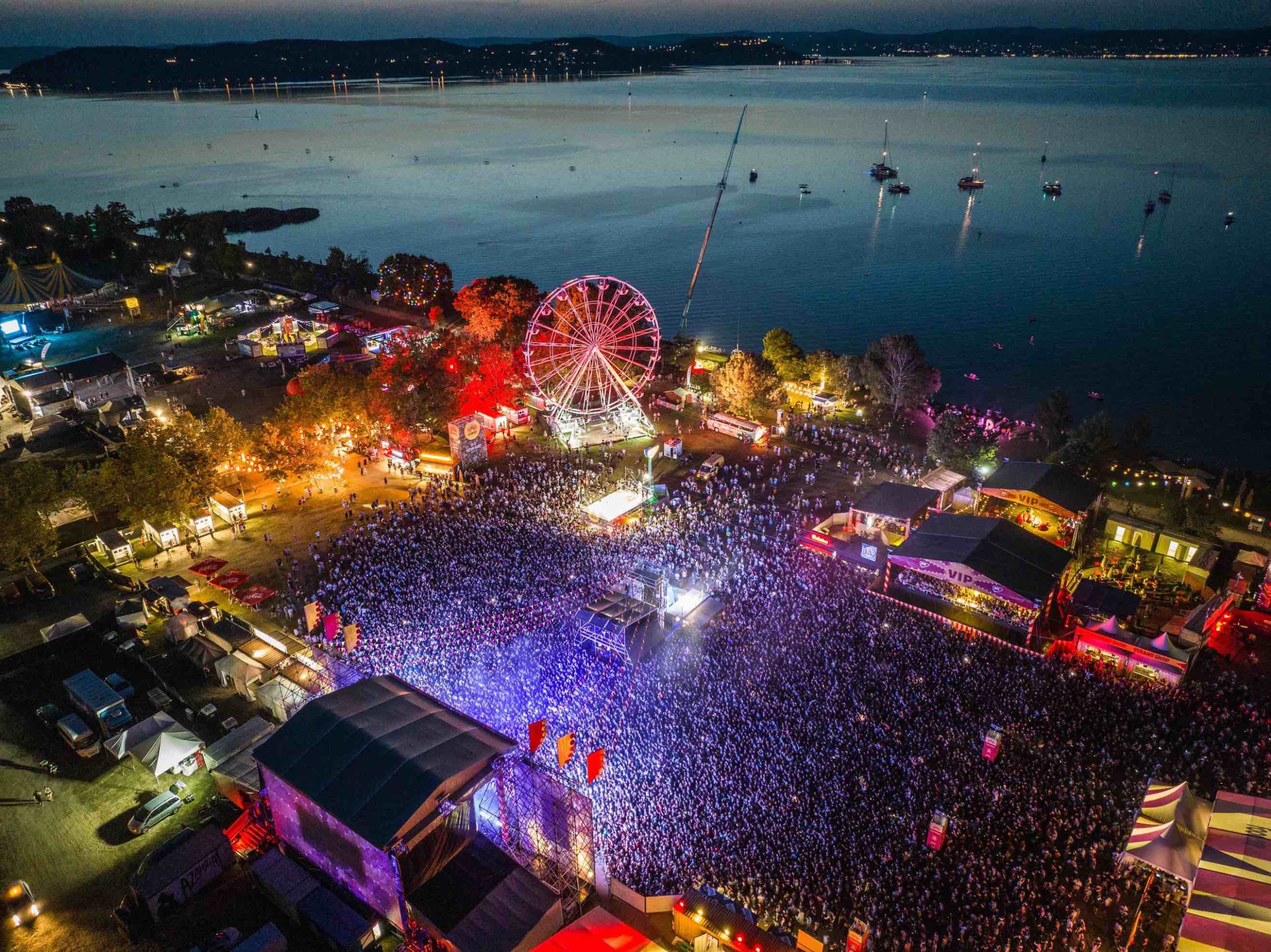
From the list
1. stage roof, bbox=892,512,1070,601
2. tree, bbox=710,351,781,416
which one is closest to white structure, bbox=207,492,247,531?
tree, bbox=710,351,781,416

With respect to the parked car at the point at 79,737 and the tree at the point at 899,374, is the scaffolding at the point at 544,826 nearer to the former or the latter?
the parked car at the point at 79,737

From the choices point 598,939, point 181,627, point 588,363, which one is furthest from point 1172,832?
point 588,363

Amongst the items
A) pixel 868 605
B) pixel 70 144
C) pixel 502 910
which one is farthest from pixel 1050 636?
pixel 70 144

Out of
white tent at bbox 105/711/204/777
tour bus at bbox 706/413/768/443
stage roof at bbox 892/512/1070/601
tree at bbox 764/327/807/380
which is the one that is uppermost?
tree at bbox 764/327/807/380

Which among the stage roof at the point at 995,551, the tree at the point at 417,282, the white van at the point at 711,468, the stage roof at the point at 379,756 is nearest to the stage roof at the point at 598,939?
the stage roof at the point at 379,756

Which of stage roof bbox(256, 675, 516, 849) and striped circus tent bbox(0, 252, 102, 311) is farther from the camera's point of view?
striped circus tent bbox(0, 252, 102, 311)

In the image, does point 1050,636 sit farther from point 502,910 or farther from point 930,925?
point 502,910

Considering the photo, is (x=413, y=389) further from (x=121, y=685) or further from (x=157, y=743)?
(x=157, y=743)

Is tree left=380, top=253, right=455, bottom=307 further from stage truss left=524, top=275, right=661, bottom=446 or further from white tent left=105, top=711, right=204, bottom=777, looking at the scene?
white tent left=105, top=711, right=204, bottom=777
